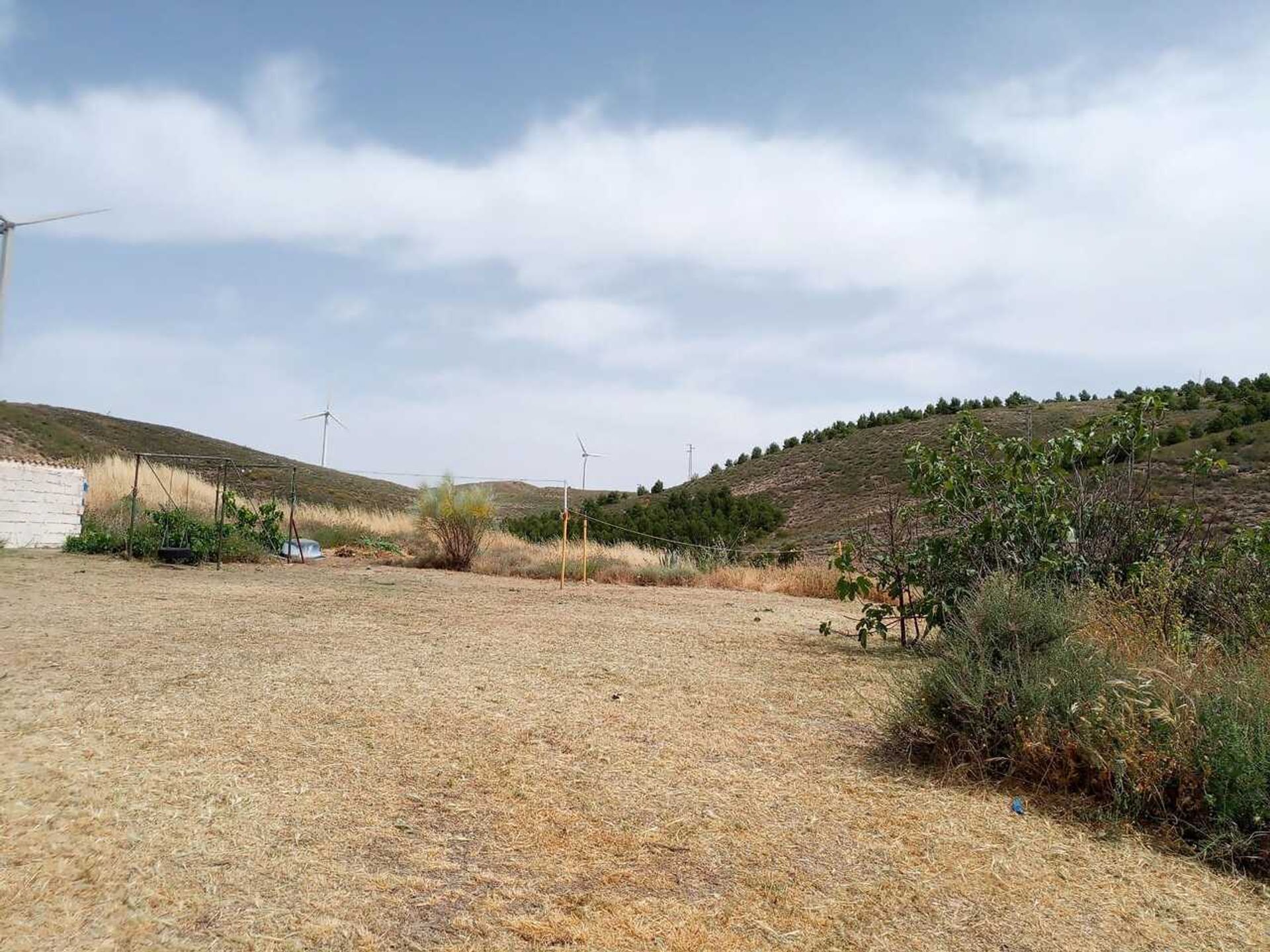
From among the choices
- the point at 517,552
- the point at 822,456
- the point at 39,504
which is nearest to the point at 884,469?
the point at 822,456

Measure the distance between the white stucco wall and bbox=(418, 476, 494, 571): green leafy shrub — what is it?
7340 millimetres

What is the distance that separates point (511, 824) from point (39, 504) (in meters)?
19.8

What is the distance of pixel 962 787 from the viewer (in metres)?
5.12

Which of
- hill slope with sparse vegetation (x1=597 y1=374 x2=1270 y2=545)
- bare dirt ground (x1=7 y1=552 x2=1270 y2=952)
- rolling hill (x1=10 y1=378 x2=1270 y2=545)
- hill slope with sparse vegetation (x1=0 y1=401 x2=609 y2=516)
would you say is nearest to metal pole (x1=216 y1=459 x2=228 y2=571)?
rolling hill (x1=10 y1=378 x2=1270 y2=545)

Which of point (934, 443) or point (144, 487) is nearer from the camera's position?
point (144, 487)

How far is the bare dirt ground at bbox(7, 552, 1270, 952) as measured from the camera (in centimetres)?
346

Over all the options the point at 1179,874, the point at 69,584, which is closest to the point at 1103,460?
the point at 1179,874

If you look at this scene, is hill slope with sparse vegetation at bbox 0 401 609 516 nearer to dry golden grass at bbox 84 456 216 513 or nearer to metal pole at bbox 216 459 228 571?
dry golden grass at bbox 84 456 216 513

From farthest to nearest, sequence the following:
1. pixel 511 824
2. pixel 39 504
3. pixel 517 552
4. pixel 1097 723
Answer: pixel 517 552 → pixel 39 504 → pixel 1097 723 → pixel 511 824

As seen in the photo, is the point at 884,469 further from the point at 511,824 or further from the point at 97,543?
the point at 511,824

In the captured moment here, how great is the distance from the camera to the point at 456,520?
22.1m

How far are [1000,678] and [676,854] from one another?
2285mm

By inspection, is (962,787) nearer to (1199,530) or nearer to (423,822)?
(423,822)

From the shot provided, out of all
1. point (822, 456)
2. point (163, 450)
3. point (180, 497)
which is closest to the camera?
point (180, 497)
